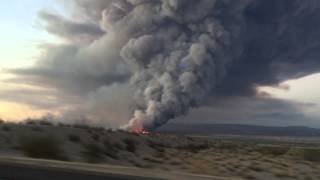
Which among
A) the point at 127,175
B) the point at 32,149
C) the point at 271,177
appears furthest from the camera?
the point at 271,177

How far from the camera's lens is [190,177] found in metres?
10.8

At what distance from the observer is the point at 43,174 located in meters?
10.9

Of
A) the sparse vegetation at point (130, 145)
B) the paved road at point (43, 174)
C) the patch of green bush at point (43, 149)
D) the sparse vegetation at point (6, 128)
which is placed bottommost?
the paved road at point (43, 174)

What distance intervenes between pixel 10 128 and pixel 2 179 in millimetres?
32787

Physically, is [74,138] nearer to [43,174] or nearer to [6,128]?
[6,128]

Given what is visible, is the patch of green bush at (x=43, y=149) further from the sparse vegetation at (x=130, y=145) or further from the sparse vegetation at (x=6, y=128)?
the sparse vegetation at (x=130, y=145)

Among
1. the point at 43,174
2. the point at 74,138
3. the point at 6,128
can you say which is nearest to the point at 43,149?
the point at 43,174

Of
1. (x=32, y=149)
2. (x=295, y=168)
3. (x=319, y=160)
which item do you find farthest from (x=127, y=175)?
(x=319, y=160)

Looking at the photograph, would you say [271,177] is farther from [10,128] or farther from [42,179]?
[42,179]

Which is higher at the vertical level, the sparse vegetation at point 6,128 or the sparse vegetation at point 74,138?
the sparse vegetation at point 6,128

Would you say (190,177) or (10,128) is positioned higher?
(10,128)

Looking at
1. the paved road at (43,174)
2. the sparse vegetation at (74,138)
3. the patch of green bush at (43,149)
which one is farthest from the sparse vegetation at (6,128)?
the paved road at (43,174)

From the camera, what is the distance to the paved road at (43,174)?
1022cm

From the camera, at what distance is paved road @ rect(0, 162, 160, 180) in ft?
33.5
